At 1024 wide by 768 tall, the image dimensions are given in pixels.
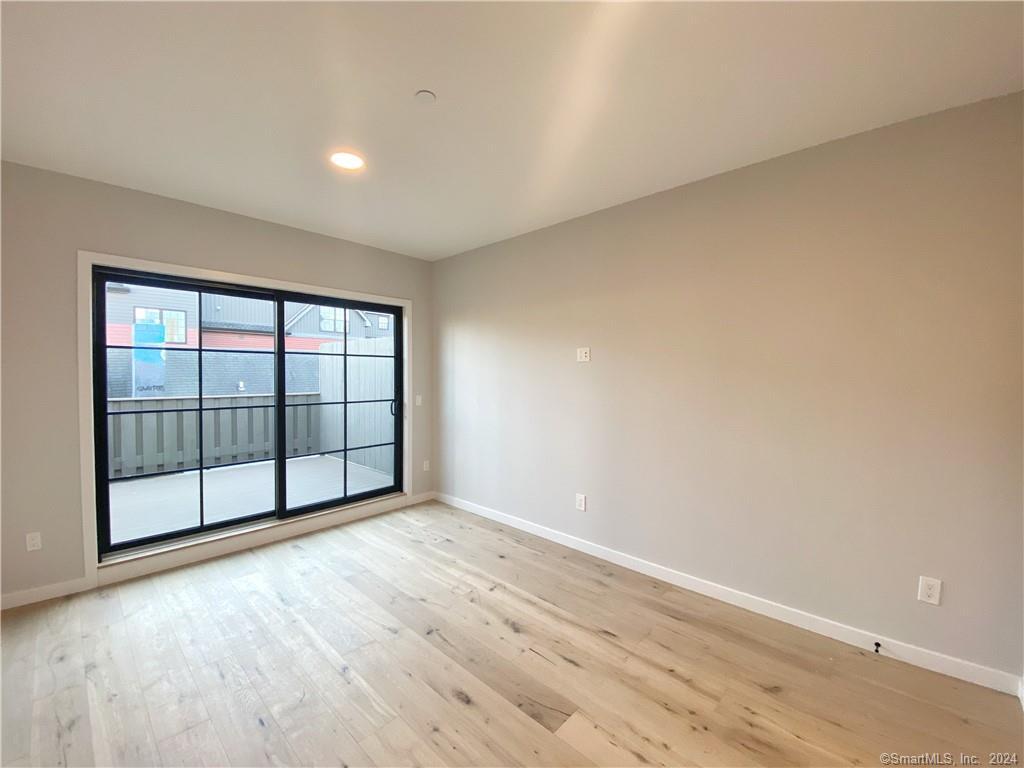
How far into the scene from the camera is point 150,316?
9.12ft

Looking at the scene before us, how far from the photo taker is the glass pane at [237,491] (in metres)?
3.15

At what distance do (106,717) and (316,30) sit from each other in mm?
2691

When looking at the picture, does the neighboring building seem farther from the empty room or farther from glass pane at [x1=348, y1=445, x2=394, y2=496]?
glass pane at [x1=348, y1=445, x2=394, y2=496]

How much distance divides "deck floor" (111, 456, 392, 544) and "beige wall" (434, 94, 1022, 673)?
2.17 m

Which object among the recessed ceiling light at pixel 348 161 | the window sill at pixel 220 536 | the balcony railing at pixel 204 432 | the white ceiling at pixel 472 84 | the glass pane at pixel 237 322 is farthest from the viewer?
the glass pane at pixel 237 322

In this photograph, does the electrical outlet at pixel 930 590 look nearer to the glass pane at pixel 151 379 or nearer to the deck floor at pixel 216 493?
the deck floor at pixel 216 493

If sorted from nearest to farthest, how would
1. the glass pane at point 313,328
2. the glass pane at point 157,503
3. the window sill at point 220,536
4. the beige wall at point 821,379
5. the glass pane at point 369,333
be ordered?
the beige wall at point 821,379 → the window sill at point 220,536 → the glass pane at point 157,503 → the glass pane at point 313,328 → the glass pane at point 369,333

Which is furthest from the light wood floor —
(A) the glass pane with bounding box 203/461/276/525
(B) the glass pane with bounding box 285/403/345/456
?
(B) the glass pane with bounding box 285/403/345/456

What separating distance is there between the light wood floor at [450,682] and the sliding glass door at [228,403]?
2.44 feet

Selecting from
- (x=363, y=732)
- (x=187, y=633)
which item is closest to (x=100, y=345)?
(x=187, y=633)

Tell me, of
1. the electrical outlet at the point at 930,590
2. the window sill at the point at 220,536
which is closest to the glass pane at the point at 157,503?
the window sill at the point at 220,536

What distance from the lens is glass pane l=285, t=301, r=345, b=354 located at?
339 cm

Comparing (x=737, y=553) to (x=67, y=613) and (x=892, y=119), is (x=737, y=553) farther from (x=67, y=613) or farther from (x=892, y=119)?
(x=67, y=613)

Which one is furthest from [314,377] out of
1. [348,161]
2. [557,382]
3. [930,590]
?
[930,590]
